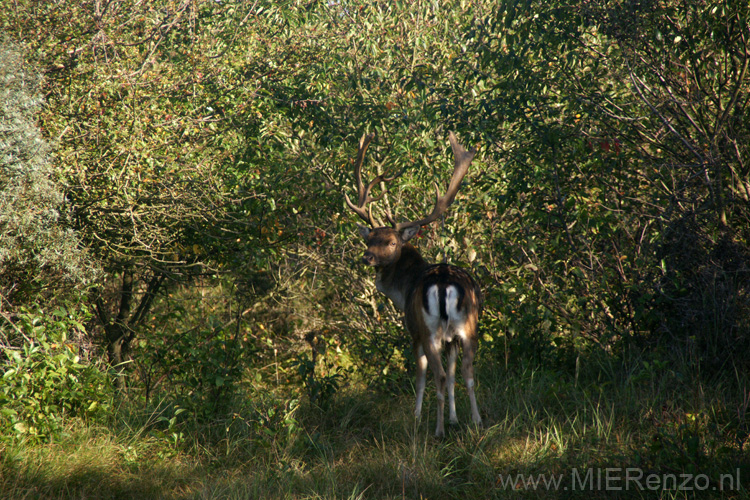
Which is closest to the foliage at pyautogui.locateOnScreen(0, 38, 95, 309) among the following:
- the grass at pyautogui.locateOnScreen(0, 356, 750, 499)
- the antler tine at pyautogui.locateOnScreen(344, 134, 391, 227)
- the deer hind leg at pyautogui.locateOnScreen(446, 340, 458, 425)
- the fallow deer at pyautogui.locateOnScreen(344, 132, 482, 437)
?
the grass at pyautogui.locateOnScreen(0, 356, 750, 499)

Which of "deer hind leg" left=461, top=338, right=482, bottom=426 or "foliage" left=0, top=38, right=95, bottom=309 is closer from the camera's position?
"deer hind leg" left=461, top=338, right=482, bottom=426

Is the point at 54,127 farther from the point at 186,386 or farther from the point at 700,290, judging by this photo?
the point at 700,290

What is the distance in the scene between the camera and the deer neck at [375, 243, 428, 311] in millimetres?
5969

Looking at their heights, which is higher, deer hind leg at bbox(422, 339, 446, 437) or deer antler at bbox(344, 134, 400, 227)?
deer antler at bbox(344, 134, 400, 227)

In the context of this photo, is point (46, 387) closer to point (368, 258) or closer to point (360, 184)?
point (368, 258)

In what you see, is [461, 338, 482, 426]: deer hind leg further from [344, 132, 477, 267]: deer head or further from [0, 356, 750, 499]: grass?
[344, 132, 477, 267]: deer head

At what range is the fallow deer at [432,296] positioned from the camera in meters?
5.12

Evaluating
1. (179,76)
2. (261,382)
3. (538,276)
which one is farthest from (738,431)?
(179,76)

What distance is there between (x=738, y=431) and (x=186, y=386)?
4213 millimetres

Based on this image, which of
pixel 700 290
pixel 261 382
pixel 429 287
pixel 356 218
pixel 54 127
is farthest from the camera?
pixel 261 382

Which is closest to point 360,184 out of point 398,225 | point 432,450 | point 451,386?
point 398,225

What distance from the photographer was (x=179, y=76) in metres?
7.35

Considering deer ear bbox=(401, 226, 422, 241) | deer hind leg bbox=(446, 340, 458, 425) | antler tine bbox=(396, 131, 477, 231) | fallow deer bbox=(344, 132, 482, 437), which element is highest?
antler tine bbox=(396, 131, 477, 231)

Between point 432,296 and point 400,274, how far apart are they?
0.95 m
